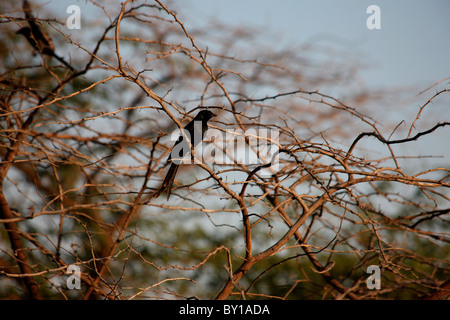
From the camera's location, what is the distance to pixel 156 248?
6090 millimetres

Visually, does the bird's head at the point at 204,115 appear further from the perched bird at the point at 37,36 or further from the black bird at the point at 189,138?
the perched bird at the point at 37,36

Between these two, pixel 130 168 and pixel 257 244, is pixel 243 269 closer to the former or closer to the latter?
pixel 130 168

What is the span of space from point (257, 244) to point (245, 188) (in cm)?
312

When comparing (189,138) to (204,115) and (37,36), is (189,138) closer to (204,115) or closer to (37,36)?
(204,115)

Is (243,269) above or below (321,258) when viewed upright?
below

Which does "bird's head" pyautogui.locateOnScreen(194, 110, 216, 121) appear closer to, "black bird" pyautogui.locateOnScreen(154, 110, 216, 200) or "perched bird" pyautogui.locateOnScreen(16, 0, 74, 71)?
"black bird" pyautogui.locateOnScreen(154, 110, 216, 200)

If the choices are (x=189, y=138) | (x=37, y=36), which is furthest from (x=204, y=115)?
(x=37, y=36)

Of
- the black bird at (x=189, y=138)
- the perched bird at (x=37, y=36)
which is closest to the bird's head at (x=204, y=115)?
the black bird at (x=189, y=138)

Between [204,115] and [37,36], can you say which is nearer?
[204,115]

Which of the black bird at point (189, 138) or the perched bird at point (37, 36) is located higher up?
the perched bird at point (37, 36)

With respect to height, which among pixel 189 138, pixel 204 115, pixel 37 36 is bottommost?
pixel 189 138
